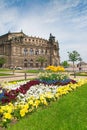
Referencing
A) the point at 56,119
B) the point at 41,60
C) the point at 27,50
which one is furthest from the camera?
the point at 27,50

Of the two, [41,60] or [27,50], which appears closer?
[41,60]

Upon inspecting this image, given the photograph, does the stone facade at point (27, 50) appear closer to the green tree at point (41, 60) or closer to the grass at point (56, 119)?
the green tree at point (41, 60)

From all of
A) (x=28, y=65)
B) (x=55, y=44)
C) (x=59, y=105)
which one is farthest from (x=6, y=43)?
(x=59, y=105)

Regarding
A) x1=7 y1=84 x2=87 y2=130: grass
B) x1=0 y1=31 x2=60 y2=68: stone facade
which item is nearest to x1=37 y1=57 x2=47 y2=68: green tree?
x1=0 y1=31 x2=60 y2=68: stone facade

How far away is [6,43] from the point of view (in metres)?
142

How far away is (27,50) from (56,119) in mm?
136557

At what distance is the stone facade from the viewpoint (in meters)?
138

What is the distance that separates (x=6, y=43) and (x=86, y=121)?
444 feet

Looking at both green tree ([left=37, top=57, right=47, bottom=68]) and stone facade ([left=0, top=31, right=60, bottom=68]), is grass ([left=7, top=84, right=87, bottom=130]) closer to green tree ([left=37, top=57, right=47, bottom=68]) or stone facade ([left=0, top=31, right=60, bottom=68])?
stone facade ([left=0, top=31, right=60, bottom=68])

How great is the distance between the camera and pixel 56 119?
8.73 m

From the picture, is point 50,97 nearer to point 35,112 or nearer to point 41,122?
point 35,112

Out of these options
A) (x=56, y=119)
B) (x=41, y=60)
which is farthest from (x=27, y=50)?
(x=56, y=119)

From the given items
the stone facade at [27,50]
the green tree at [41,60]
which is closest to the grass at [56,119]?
the stone facade at [27,50]

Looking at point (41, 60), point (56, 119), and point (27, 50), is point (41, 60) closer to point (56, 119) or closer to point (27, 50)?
point (27, 50)
